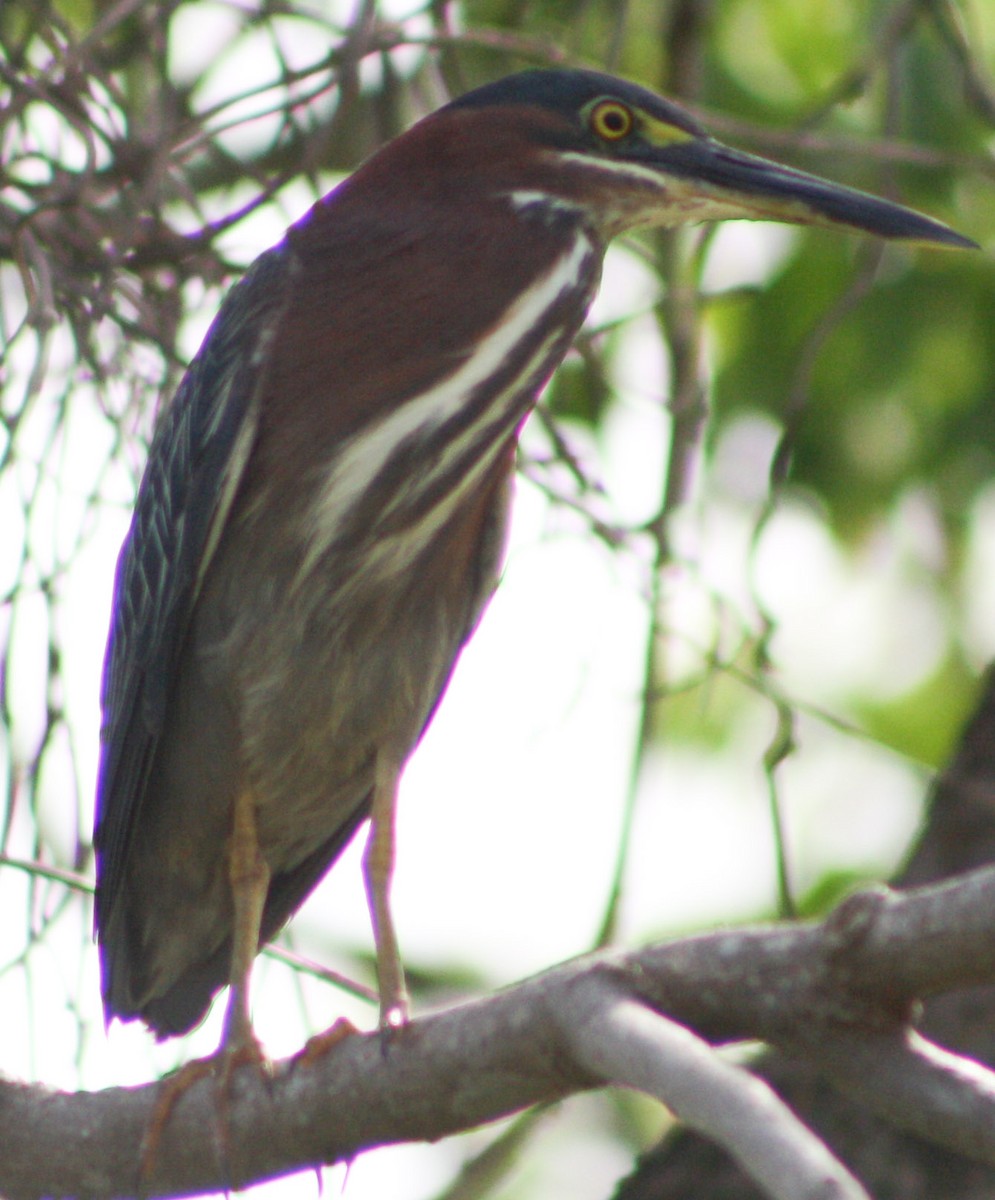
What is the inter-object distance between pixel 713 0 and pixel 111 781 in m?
2.00

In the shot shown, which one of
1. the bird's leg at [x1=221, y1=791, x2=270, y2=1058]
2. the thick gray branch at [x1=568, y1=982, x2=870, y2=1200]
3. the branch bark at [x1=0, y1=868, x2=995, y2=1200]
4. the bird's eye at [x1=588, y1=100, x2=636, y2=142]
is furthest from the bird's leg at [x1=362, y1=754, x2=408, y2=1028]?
the thick gray branch at [x1=568, y1=982, x2=870, y2=1200]

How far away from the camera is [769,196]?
8.31 ft

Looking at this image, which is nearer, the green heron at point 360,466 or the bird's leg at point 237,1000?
the bird's leg at point 237,1000

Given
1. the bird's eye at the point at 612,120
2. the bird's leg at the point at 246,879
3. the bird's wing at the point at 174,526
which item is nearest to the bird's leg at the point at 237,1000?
the bird's leg at the point at 246,879

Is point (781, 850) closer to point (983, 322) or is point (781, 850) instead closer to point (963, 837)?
point (963, 837)

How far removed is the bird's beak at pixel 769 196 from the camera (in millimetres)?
2482

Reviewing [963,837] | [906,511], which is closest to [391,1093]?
[963,837]

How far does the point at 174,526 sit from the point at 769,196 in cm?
104

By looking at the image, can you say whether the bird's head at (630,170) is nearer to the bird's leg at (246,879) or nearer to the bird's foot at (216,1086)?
the bird's leg at (246,879)

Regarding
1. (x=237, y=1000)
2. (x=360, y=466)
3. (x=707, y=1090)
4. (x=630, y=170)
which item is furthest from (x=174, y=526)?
(x=707, y=1090)

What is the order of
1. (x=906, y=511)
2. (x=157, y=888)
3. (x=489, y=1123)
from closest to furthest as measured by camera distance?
(x=489, y=1123), (x=157, y=888), (x=906, y=511)

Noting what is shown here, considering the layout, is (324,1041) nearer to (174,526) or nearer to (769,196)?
(174,526)

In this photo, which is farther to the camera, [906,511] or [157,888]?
[906,511]

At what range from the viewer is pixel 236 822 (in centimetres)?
285
